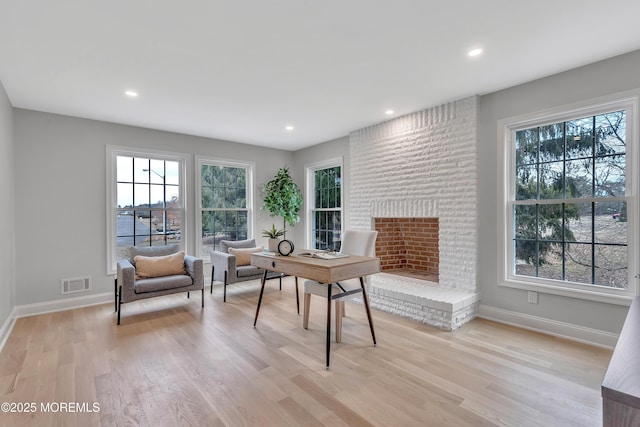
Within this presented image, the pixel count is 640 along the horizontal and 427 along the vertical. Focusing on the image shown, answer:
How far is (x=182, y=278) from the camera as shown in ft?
12.3

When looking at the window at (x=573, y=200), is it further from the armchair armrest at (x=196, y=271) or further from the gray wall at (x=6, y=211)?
the gray wall at (x=6, y=211)

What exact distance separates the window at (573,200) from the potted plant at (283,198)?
3483mm

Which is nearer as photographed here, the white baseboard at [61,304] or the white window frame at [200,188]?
the white baseboard at [61,304]

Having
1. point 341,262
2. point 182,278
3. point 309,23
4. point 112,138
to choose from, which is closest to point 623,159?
point 341,262

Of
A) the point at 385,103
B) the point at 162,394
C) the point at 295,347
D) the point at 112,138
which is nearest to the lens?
the point at 162,394

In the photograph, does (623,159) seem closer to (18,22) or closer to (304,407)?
(304,407)

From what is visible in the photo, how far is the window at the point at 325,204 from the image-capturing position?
5422 millimetres

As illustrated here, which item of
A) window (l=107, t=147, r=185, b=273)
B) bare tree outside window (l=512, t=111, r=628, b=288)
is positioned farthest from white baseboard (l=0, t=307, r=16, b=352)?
bare tree outside window (l=512, t=111, r=628, b=288)

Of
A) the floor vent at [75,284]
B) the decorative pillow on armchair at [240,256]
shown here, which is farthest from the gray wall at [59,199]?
the decorative pillow on armchair at [240,256]

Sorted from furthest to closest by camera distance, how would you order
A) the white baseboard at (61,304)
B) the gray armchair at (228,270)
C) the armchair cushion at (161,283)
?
1. the gray armchair at (228,270)
2. the white baseboard at (61,304)
3. the armchair cushion at (161,283)

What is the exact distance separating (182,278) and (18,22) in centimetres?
273

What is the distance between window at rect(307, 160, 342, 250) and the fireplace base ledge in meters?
1.69

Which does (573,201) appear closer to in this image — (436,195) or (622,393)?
(436,195)

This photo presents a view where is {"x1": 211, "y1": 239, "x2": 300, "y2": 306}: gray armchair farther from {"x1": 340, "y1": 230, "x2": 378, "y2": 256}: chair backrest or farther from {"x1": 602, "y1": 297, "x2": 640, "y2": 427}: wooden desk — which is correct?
{"x1": 602, "y1": 297, "x2": 640, "y2": 427}: wooden desk
